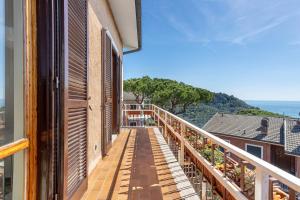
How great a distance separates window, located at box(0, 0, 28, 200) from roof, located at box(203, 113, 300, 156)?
16563 mm

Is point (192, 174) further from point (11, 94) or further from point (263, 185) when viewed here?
point (11, 94)

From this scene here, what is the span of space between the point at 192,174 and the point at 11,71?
295 centimetres

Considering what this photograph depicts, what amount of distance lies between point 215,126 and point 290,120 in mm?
7127

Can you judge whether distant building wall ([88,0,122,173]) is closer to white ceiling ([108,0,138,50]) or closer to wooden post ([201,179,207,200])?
white ceiling ([108,0,138,50])

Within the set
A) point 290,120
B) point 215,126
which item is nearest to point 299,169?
point 290,120

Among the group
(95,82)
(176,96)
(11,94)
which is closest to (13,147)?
(11,94)

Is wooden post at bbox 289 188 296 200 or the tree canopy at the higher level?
the tree canopy

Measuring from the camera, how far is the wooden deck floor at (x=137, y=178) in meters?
2.86

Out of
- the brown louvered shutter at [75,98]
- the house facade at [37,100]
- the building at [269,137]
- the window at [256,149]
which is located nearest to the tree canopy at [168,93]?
the building at [269,137]

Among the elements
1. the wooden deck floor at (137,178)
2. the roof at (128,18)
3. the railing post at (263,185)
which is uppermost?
the roof at (128,18)

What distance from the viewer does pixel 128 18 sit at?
6.41m

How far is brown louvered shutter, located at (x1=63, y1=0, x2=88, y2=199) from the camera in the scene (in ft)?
6.54

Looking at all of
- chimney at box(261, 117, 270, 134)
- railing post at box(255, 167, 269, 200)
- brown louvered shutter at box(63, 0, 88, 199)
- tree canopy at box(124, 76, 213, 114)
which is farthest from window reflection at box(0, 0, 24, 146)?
tree canopy at box(124, 76, 213, 114)

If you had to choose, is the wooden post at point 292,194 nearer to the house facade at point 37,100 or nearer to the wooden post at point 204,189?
the house facade at point 37,100
